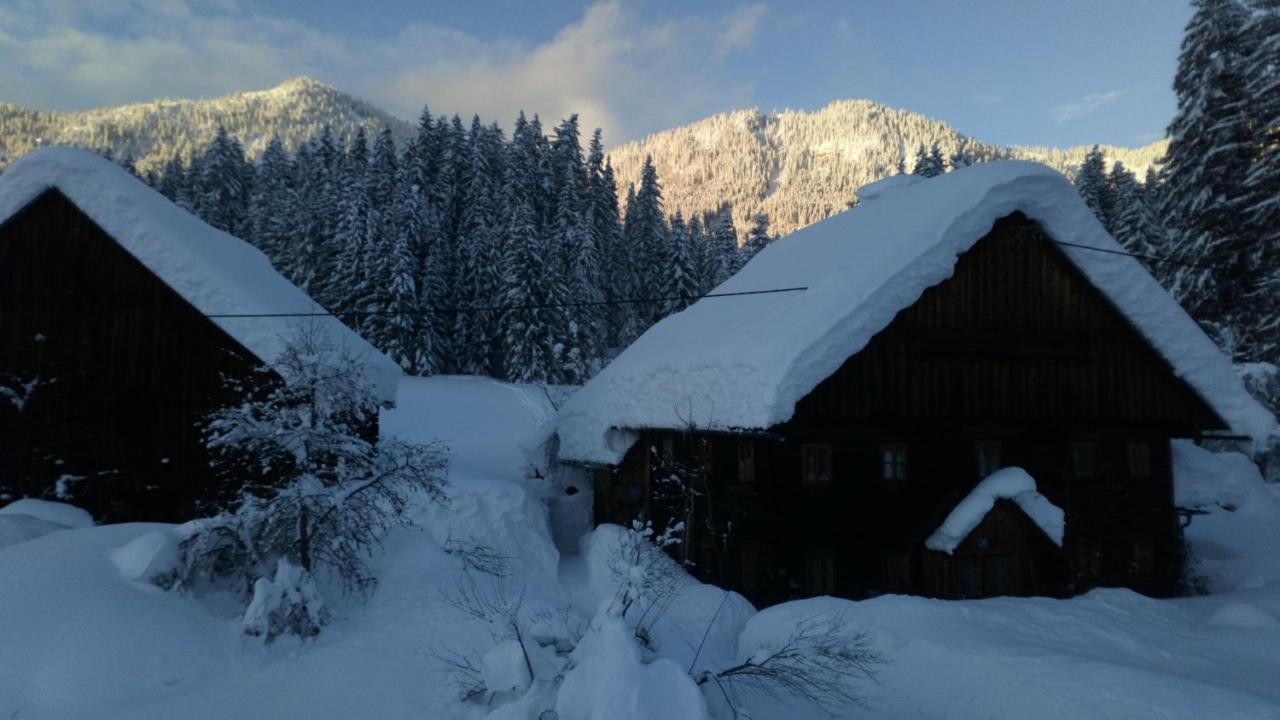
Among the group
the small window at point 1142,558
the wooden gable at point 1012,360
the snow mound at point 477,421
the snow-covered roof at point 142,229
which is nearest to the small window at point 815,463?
the wooden gable at point 1012,360

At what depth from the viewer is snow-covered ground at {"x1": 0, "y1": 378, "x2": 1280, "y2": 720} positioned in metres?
6.60

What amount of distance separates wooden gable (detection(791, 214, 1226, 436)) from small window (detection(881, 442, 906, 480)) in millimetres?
637

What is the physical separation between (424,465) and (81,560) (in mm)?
4847

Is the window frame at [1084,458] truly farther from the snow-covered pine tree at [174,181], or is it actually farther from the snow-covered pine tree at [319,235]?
the snow-covered pine tree at [174,181]

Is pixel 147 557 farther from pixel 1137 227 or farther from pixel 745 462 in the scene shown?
pixel 1137 227

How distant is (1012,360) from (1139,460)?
15.2ft

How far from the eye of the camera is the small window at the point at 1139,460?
615 inches

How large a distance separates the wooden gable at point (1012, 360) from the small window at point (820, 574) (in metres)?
2.76

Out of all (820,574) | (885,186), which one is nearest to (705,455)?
(820,574)

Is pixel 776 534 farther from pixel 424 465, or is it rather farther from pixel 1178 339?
pixel 1178 339

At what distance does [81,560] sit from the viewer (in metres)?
9.55

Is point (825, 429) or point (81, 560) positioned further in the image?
point (825, 429)

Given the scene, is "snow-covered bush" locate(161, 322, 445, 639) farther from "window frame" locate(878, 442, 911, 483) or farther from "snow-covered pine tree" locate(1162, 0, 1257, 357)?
"snow-covered pine tree" locate(1162, 0, 1257, 357)

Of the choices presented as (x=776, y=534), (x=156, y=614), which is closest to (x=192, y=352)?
(x=156, y=614)
